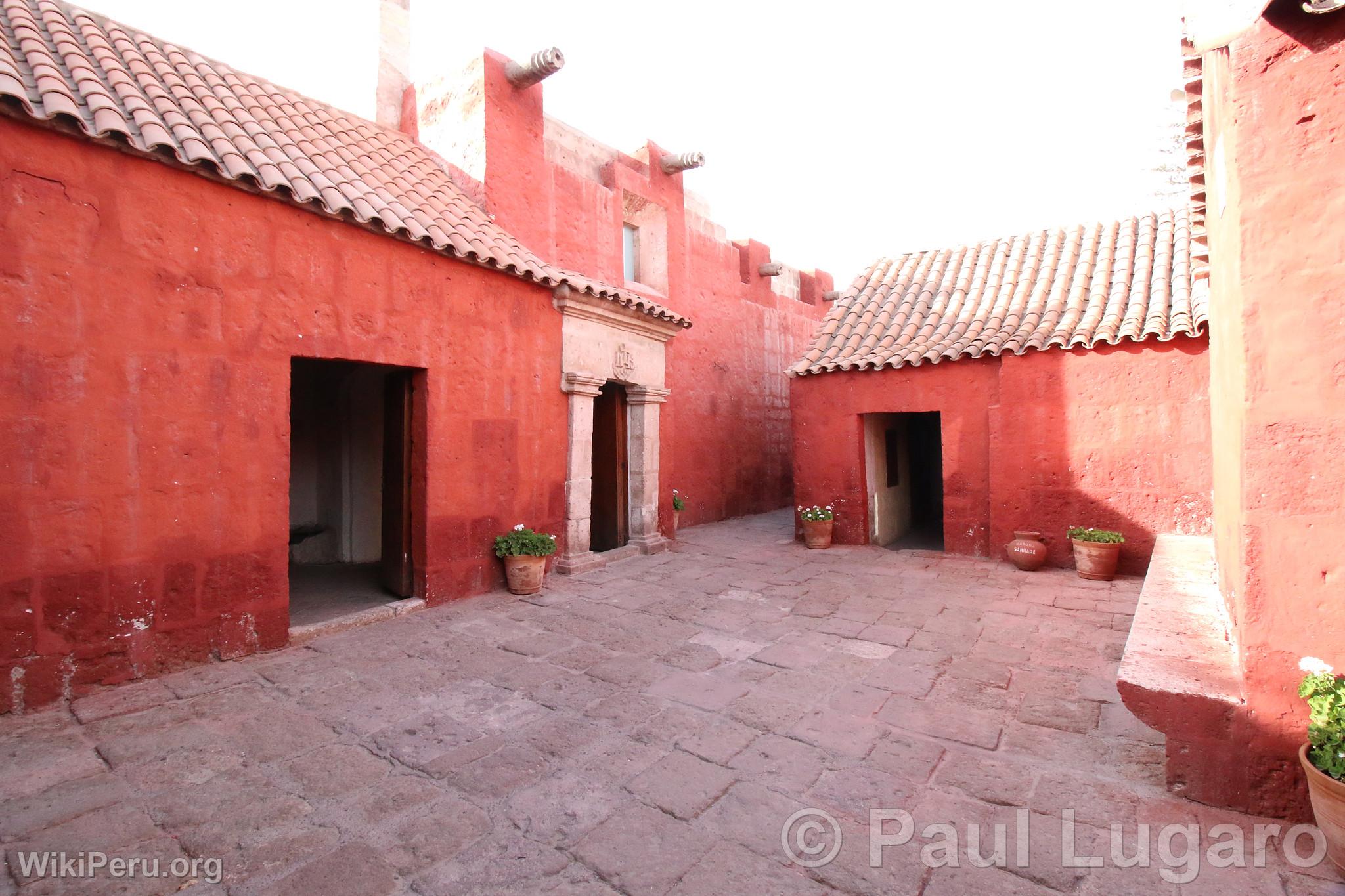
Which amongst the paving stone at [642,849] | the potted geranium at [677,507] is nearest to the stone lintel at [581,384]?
the potted geranium at [677,507]

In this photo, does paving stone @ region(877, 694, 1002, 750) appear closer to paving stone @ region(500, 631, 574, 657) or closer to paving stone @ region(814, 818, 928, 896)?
paving stone @ region(814, 818, 928, 896)

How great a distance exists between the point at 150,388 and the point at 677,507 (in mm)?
7004

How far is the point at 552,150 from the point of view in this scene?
350 inches

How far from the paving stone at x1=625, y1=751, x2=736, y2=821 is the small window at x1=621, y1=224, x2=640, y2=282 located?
8.91m

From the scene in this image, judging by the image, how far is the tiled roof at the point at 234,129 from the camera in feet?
13.4

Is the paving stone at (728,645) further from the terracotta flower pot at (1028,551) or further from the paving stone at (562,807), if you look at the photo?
the terracotta flower pot at (1028,551)

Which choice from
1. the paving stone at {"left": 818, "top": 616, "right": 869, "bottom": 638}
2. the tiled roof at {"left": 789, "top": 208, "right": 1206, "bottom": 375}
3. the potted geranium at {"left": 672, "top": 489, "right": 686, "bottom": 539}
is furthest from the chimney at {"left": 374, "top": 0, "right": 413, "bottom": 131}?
the paving stone at {"left": 818, "top": 616, "right": 869, "bottom": 638}

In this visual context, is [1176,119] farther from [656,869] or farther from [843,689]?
[656,869]

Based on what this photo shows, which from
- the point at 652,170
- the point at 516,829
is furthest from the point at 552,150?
the point at 516,829

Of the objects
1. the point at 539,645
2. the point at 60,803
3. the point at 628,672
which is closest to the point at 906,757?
the point at 628,672

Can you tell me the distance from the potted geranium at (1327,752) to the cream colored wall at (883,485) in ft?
22.4

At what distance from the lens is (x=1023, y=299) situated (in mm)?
8688

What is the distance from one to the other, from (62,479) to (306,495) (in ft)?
16.4

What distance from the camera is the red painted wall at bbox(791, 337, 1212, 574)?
6926mm
